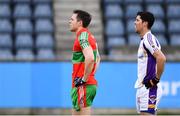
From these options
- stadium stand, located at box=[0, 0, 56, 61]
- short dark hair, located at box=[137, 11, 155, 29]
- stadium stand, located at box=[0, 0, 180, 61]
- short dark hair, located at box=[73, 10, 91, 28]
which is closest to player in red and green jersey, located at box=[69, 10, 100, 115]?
short dark hair, located at box=[73, 10, 91, 28]

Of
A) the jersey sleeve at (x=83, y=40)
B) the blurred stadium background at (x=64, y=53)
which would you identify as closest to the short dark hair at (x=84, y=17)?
the jersey sleeve at (x=83, y=40)

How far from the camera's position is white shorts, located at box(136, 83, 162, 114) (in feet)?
26.7

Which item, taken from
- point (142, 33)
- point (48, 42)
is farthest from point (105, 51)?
point (142, 33)

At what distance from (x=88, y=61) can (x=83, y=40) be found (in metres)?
0.34

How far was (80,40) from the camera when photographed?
8156 mm

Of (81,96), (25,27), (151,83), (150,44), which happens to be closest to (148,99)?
(151,83)

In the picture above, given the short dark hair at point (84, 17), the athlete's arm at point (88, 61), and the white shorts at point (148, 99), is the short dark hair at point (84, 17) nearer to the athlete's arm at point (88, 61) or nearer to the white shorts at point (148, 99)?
the athlete's arm at point (88, 61)

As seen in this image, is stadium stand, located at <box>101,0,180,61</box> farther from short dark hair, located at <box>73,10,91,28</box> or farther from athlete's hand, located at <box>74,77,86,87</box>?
athlete's hand, located at <box>74,77,86,87</box>

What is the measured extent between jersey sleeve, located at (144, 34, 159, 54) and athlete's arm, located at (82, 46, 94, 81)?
70 centimetres

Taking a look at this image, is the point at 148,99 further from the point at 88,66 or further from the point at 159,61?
the point at 88,66

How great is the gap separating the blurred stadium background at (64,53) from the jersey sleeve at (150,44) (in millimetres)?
6302

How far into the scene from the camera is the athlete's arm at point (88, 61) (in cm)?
793

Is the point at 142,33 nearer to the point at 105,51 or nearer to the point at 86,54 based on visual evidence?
the point at 86,54

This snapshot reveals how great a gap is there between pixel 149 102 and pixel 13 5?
34.6ft
